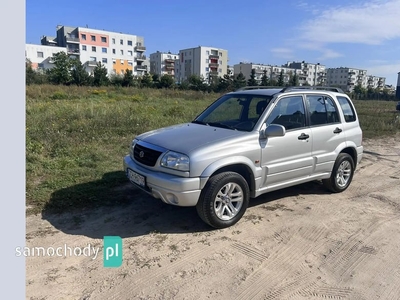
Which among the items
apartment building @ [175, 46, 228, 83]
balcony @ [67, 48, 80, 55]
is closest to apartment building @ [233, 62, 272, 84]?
apartment building @ [175, 46, 228, 83]

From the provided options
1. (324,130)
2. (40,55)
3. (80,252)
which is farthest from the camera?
(40,55)

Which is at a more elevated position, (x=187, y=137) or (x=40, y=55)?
(x=40, y=55)

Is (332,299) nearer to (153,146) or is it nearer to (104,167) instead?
(153,146)

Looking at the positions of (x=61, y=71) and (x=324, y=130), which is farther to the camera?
(x=61, y=71)

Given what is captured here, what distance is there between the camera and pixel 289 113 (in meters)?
4.49

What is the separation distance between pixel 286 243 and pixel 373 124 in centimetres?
1265

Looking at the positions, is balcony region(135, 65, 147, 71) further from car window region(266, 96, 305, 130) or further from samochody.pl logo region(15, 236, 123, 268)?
samochody.pl logo region(15, 236, 123, 268)

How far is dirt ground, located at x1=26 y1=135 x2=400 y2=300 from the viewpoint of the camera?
2.70 m

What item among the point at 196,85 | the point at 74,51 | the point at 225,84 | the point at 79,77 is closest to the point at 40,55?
the point at 74,51

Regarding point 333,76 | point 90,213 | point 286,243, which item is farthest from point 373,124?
point 333,76

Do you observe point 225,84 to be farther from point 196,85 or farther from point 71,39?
point 71,39

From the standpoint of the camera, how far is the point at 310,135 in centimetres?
461

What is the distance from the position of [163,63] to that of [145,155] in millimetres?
105197

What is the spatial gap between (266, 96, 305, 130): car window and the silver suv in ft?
0.05
